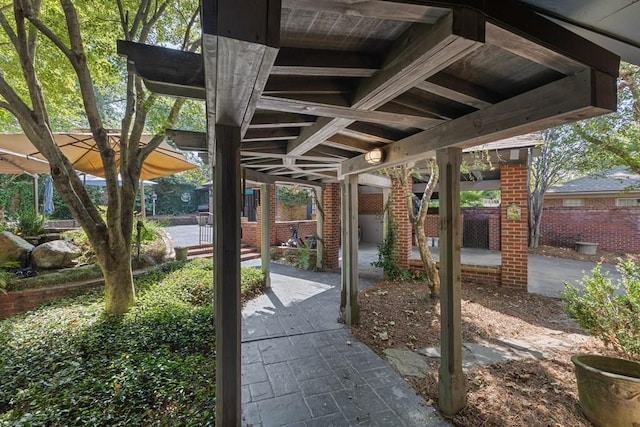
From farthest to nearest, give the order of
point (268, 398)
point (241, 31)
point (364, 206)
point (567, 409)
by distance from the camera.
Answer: point (364, 206) → point (268, 398) → point (567, 409) → point (241, 31)

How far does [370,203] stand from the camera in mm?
12719

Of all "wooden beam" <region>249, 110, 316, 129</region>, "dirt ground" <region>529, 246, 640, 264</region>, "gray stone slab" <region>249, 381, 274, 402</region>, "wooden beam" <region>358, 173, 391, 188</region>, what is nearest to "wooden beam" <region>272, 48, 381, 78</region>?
"wooden beam" <region>249, 110, 316, 129</region>

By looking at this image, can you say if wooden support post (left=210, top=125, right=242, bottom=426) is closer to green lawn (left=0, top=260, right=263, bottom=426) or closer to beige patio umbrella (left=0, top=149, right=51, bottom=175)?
green lawn (left=0, top=260, right=263, bottom=426)

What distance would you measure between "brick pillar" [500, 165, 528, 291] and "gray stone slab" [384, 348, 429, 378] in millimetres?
3656

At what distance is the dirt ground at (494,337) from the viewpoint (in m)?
2.27

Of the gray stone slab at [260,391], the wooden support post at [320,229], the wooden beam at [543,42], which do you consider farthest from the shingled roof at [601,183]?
the gray stone slab at [260,391]

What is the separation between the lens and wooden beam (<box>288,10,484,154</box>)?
1017mm

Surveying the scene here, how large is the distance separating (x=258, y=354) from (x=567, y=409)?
3.00 meters

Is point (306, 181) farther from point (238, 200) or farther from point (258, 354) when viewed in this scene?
point (238, 200)

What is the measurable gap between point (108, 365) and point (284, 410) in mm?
1852

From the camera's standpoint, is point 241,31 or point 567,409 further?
point 567,409

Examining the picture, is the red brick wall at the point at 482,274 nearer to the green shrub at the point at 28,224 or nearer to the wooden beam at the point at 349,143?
the wooden beam at the point at 349,143

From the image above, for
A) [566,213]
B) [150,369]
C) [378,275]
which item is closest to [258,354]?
[150,369]

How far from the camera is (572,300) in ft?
9.46
